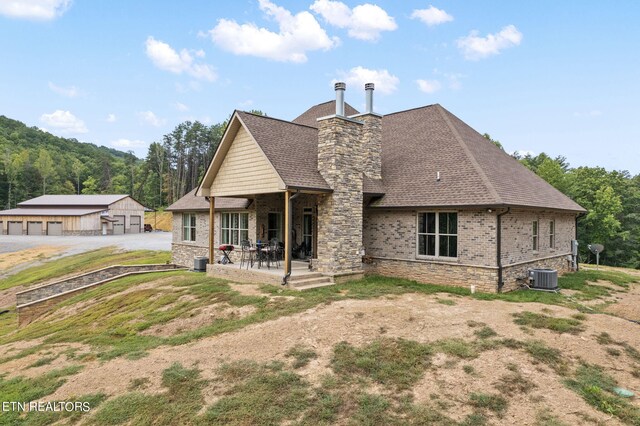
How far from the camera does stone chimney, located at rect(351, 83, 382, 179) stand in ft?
50.5

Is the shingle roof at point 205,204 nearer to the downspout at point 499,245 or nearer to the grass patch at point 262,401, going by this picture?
the downspout at point 499,245

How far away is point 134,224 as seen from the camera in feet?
175

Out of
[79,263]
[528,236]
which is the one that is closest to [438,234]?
[528,236]

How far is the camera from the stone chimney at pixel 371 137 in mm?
15391

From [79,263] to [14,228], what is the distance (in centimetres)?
3227

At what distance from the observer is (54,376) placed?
284 inches

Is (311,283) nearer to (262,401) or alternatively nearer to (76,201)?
(262,401)

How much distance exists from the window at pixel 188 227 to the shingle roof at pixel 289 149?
376 inches

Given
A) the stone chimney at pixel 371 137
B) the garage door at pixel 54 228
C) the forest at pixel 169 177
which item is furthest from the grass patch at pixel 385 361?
the garage door at pixel 54 228

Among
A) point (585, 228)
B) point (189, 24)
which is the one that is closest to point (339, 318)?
point (189, 24)

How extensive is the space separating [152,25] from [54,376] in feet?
73.6

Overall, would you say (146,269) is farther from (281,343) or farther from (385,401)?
(385,401)

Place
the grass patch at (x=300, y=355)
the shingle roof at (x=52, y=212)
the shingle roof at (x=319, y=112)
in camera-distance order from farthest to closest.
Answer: the shingle roof at (x=52, y=212) < the shingle roof at (x=319, y=112) < the grass patch at (x=300, y=355)

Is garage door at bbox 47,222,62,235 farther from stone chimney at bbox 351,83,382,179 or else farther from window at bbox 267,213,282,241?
stone chimney at bbox 351,83,382,179
